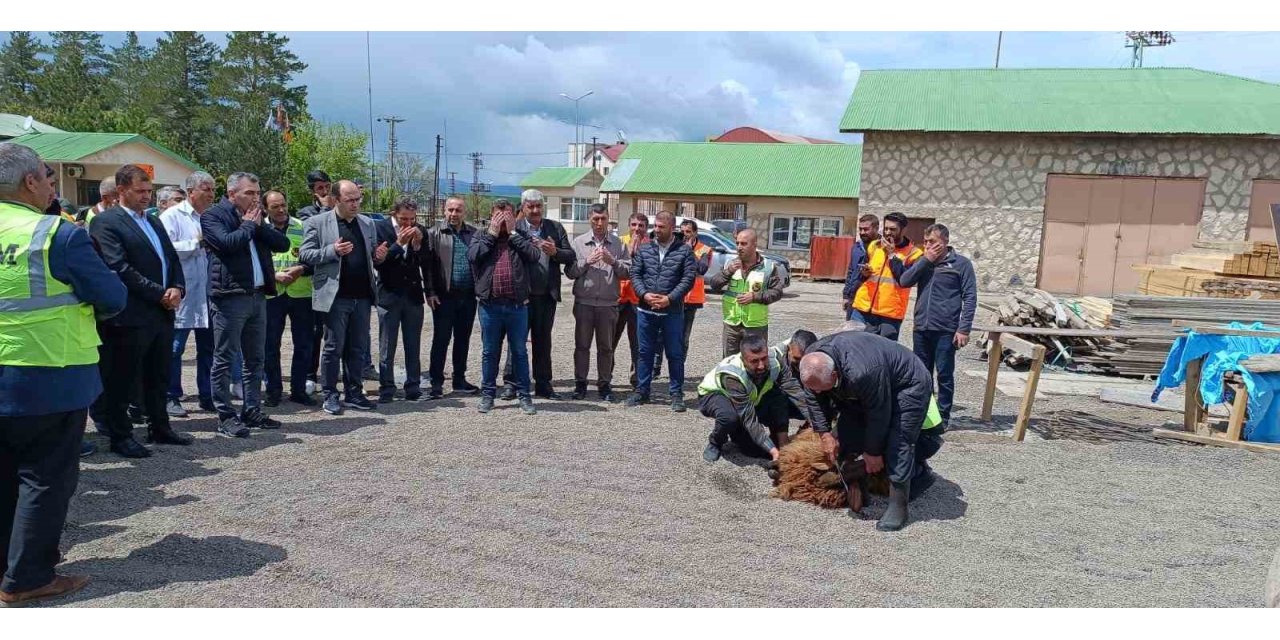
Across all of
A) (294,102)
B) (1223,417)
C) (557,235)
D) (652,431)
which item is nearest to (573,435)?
(652,431)

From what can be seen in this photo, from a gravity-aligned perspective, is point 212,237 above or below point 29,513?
above

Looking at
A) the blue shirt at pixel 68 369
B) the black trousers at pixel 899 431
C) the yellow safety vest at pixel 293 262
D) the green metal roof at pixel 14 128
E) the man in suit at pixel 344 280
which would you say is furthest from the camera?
the green metal roof at pixel 14 128

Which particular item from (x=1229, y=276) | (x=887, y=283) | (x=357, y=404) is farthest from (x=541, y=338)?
(x=1229, y=276)

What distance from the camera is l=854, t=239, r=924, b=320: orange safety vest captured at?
7.19 meters

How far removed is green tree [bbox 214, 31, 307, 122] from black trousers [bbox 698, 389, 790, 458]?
49810mm

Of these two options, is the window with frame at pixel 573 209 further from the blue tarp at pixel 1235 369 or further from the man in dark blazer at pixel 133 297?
the man in dark blazer at pixel 133 297

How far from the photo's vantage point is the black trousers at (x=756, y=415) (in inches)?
228

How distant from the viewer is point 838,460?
512 centimetres

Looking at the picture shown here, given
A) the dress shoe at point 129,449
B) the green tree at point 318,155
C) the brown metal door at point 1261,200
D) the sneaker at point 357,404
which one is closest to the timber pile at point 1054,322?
the sneaker at point 357,404

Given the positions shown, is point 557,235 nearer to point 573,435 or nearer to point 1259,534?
point 573,435

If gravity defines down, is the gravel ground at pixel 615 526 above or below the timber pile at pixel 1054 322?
below

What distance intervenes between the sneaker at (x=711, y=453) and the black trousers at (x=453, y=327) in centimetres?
292

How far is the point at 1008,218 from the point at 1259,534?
18.0 meters

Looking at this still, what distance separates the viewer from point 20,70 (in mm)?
56531
